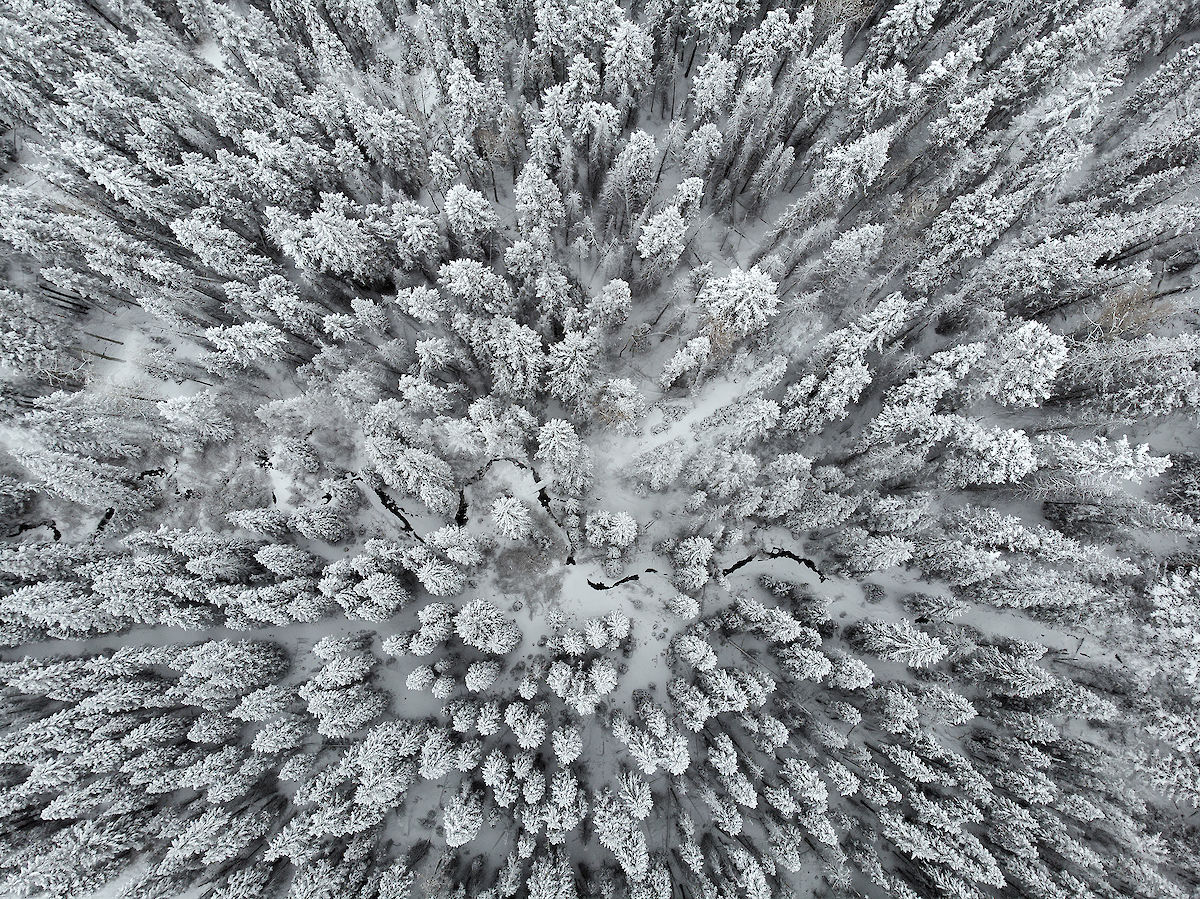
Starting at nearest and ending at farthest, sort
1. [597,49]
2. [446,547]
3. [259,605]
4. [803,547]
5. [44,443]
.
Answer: [259,605] < [446,547] < [44,443] < [803,547] < [597,49]

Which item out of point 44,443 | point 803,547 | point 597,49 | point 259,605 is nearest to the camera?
point 259,605

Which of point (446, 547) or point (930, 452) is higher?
point (930, 452)

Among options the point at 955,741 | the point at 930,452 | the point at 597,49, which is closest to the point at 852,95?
the point at 597,49

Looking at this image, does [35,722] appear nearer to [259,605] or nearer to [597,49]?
[259,605]

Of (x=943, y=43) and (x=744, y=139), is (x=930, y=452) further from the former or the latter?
(x=943, y=43)

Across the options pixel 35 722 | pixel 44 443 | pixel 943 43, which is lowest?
pixel 35 722

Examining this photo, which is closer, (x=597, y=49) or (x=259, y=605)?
(x=259, y=605)
